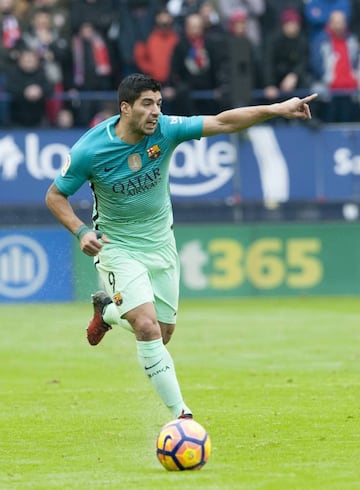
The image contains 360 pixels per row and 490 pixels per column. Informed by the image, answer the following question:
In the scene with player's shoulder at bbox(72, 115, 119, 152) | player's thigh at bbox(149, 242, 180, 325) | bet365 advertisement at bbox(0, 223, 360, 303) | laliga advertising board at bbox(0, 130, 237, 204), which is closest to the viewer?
player's shoulder at bbox(72, 115, 119, 152)

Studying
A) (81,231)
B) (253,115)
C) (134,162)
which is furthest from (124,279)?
(253,115)

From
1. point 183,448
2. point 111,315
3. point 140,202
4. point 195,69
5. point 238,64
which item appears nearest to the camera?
point 183,448

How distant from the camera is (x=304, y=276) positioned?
23.0 m

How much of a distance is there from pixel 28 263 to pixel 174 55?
4.28 metres

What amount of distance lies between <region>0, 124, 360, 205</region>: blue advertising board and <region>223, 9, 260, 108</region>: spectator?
0.68m

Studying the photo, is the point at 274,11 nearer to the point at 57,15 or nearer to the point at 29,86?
the point at 57,15

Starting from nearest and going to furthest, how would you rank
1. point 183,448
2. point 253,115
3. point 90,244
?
point 183,448 → point 90,244 → point 253,115

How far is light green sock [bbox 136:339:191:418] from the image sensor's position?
29.9 ft

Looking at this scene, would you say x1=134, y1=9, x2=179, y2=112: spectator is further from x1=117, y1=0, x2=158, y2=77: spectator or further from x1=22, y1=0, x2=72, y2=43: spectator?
x1=22, y1=0, x2=72, y2=43: spectator

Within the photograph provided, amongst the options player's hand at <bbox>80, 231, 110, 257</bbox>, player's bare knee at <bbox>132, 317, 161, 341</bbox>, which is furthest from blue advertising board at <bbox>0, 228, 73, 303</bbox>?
player's hand at <bbox>80, 231, 110, 257</bbox>

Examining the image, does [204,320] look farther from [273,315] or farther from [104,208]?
[104,208]

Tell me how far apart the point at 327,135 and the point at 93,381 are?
10.5 metres

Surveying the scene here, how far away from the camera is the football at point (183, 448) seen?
8.12 meters

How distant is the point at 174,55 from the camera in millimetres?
22234
